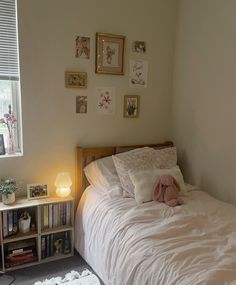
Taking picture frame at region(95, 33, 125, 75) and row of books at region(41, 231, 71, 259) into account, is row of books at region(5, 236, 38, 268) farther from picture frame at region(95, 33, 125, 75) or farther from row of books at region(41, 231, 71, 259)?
picture frame at region(95, 33, 125, 75)

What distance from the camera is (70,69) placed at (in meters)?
2.55

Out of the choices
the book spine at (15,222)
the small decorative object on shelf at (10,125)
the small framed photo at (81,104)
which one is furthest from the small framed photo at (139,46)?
the book spine at (15,222)

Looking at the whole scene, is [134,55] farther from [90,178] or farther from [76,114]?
[90,178]

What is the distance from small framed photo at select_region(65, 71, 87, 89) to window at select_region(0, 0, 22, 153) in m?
0.43

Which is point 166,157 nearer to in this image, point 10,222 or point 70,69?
point 70,69

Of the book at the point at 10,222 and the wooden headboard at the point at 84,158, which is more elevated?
the wooden headboard at the point at 84,158

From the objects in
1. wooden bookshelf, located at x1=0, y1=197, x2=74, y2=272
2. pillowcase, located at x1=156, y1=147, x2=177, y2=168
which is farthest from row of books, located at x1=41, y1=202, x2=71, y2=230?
pillowcase, located at x1=156, y1=147, x2=177, y2=168

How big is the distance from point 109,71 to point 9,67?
2.96 feet

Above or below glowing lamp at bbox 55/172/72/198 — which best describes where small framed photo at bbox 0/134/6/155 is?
above

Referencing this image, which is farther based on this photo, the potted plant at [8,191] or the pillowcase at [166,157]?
the pillowcase at [166,157]

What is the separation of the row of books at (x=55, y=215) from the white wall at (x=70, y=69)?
27cm

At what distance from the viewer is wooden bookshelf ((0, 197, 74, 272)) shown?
2279 mm

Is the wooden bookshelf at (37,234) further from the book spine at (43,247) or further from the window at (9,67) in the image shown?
the window at (9,67)

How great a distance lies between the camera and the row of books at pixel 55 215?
242cm
